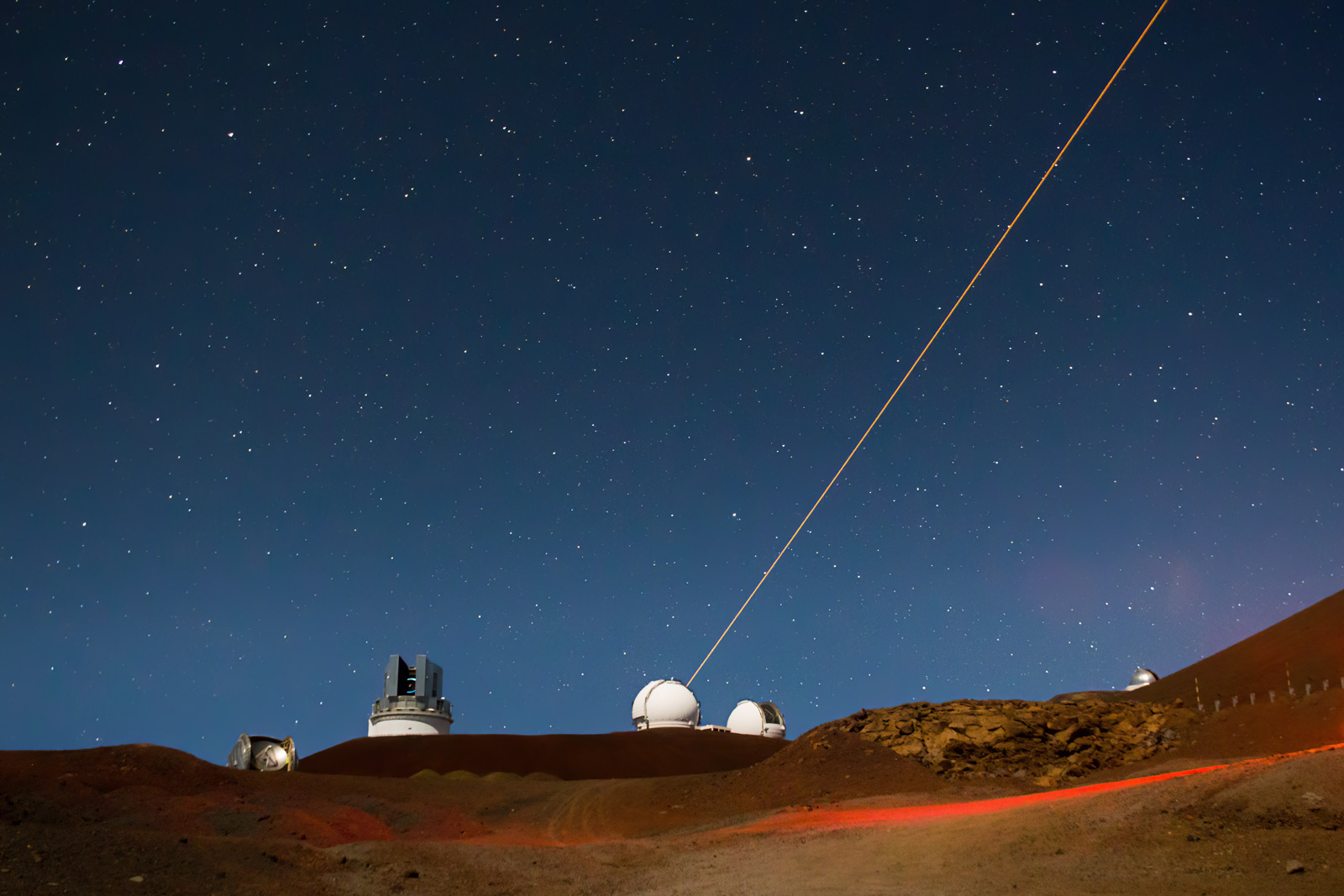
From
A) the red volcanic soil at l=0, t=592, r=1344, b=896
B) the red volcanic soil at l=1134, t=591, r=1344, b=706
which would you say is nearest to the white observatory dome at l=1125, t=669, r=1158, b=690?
the red volcanic soil at l=1134, t=591, r=1344, b=706

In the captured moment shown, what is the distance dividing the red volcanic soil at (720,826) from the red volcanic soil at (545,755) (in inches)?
547

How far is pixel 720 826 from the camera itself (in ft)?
72.2

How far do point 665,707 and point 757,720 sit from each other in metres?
7.00

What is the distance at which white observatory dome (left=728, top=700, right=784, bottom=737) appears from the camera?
61.1m

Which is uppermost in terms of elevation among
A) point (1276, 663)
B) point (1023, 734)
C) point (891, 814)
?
point (1276, 663)

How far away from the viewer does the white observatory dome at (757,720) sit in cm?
6106

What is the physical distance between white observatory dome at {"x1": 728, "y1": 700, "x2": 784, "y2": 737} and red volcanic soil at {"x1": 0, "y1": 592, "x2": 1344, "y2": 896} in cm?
3285

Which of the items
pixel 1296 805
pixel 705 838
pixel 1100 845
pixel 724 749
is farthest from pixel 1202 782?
pixel 724 749

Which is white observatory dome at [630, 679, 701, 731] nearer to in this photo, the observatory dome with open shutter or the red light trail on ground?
the observatory dome with open shutter

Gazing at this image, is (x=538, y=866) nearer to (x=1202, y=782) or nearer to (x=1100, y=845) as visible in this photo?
(x=1100, y=845)

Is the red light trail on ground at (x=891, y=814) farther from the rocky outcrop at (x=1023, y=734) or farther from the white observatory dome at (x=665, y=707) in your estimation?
the white observatory dome at (x=665, y=707)

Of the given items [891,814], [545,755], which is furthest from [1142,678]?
[891,814]

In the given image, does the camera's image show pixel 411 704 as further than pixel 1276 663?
Yes

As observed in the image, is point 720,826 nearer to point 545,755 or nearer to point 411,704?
point 545,755
